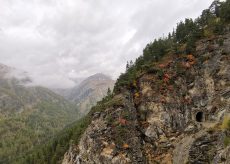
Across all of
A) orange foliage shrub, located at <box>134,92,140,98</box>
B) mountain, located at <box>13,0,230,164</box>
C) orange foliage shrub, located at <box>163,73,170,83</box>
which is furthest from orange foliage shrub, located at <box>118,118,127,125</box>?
orange foliage shrub, located at <box>163,73,170,83</box>

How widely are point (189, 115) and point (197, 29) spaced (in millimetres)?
32502

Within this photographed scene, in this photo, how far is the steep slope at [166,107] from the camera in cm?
7471

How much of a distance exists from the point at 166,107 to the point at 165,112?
1527 mm

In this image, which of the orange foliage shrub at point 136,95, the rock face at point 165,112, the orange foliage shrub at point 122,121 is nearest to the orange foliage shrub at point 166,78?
the rock face at point 165,112

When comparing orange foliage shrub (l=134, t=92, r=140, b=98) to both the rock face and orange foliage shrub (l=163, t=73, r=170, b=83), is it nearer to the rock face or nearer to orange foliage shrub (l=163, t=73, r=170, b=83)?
the rock face

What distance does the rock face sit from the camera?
245 ft

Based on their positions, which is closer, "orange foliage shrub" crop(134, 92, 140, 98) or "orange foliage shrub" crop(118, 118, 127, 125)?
"orange foliage shrub" crop(118, 118, 127, 125)

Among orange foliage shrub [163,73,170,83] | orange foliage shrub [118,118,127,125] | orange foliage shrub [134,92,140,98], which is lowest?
orange foliage shrub [118,118,127,125]

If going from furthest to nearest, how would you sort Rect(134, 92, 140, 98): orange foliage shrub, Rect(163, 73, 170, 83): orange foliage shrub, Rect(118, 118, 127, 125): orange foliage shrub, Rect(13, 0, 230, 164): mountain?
Rect(134, 92, 140, 98): orange foliage shrub, Rect(163, 73, 170, 83): orange foliage shrub, Rect(118, 118, 127, 125): orange foliage shrub, Rect(13, 0, 230, 164): mountain

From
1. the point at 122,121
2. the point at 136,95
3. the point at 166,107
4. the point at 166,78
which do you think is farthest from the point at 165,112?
the point at 122,121

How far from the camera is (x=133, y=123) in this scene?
8144 cm

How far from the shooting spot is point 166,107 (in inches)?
3214

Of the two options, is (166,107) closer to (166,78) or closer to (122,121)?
(166,78)

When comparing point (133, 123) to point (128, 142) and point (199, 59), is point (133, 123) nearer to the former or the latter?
point (128, 142)
